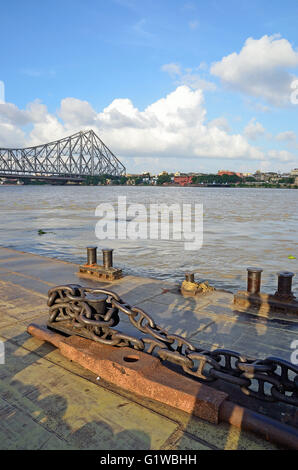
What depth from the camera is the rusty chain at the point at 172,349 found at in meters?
2.53

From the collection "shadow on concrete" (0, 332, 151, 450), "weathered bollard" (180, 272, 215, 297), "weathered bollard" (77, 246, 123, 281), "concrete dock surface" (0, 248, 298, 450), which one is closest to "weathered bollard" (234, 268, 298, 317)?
"concrete dock surface" (0, 248, 298, 450)

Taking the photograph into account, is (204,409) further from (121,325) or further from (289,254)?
(289,254)

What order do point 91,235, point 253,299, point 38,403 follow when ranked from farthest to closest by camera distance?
1. point 91,235
2. point 253,299
3. point 38,403

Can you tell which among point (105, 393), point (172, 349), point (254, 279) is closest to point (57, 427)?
point (105, 393)

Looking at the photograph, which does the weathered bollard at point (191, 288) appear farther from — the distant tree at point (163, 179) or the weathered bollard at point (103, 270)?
the distant tree at point (163, 179)

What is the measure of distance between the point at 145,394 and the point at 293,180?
207575 mm

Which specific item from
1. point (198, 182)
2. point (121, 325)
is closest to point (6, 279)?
point (121, 325)

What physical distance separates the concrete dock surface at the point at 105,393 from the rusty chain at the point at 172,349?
1.04 feet

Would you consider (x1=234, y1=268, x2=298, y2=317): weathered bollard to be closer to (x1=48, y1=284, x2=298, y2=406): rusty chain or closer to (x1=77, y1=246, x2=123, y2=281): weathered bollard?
(x1=48, y1=284, x2=298, y2=406): rusty chain

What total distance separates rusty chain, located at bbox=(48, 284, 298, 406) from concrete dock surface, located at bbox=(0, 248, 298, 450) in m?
0.32

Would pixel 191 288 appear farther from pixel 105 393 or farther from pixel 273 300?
pixel 105 393

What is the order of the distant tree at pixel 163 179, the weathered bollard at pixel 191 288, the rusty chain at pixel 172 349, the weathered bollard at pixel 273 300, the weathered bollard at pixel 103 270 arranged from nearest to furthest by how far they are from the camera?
the rusty chain at pixel 172 349 < the weathered bollard at pixel 273 300 < the weathered bollard at pixel 191 288 < the weathered bollard at pixel 103 270 < the distant tree at pixel 163 179

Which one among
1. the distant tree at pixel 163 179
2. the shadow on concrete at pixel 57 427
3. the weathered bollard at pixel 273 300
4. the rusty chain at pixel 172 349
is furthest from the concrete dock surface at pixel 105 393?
the distant tree at pixel 163 179

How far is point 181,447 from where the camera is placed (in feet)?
7.47
